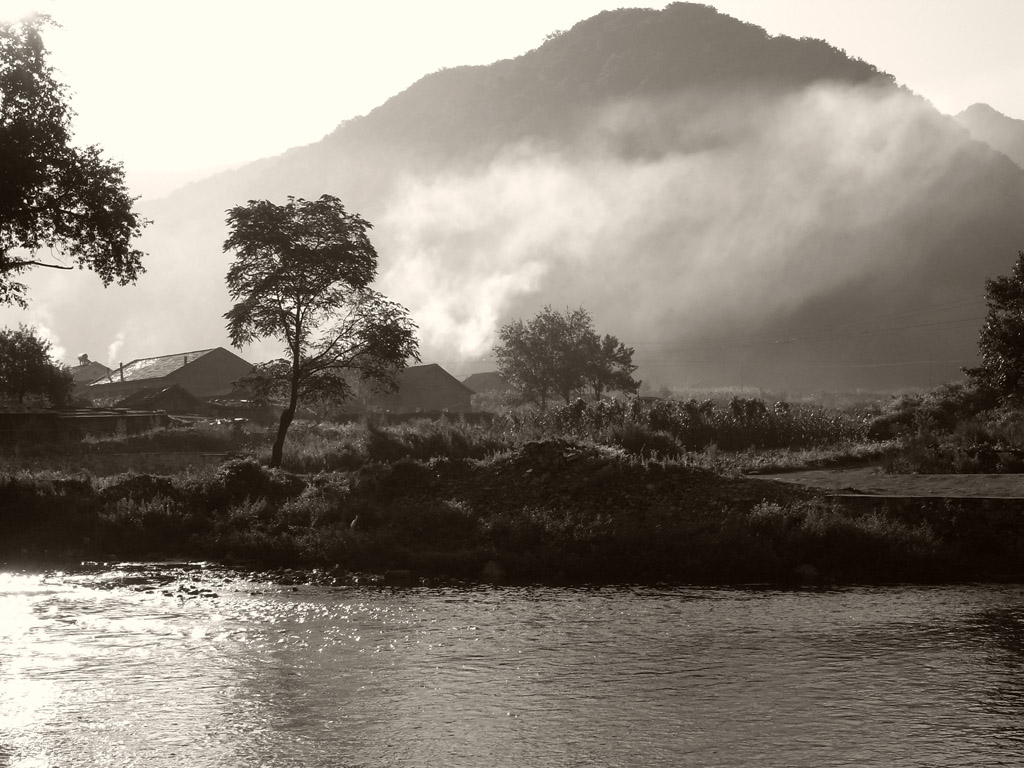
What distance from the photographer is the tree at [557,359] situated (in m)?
84.7

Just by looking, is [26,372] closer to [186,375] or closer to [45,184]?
[186,375]

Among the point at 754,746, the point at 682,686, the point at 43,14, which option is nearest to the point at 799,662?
the point at 682,686

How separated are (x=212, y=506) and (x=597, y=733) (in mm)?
18688

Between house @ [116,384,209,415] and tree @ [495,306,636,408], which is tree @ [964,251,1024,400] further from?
house @ [116,384,209,415]

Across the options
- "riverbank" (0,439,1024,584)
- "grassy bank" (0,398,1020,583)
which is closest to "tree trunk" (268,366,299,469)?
"grassy bank" (0,398,1020,583)

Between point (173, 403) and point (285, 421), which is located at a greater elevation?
point (173, 403)

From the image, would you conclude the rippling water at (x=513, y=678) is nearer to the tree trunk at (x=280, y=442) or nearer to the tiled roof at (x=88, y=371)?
the tree trunk at (x=280, y=442)

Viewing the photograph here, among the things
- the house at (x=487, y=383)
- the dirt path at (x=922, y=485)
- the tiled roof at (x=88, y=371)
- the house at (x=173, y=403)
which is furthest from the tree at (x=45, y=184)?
the tiled roof at (x=88, y=371)

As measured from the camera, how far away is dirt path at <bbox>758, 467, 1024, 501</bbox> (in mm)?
25438

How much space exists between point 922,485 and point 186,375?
80172 mm

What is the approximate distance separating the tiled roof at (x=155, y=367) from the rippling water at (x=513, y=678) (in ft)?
265

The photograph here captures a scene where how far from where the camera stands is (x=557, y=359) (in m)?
84.6

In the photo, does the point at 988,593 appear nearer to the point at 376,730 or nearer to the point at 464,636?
the point at 464,636

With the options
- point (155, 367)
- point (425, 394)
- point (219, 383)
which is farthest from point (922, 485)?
point (155, 367)
